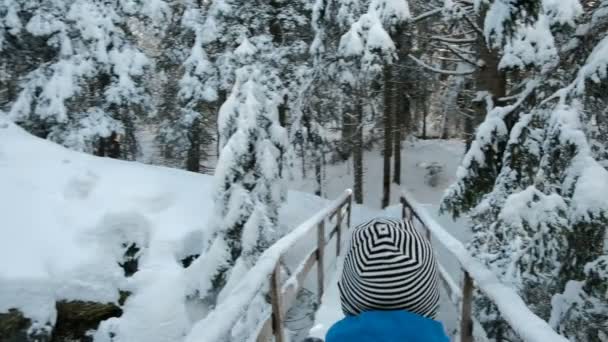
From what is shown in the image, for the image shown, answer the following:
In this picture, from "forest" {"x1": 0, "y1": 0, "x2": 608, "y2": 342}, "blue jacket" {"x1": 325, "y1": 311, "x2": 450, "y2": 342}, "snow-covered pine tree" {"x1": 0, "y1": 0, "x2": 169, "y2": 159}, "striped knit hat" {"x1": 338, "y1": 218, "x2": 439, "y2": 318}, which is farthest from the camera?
"snow-covered pine tree" {"x1": 0, "y1": 0, "x2": 169, "y2": 159}

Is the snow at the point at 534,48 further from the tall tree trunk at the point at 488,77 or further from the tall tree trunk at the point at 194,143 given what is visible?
the tall tree trunk at the point at 194,143

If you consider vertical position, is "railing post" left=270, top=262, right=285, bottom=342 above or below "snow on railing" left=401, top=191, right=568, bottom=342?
below

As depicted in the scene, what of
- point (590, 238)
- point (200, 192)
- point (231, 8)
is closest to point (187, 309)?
point (200, 192)

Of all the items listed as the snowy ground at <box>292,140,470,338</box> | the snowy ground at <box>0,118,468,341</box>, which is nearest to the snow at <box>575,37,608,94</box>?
the snowy ground at <box>0,118,468,341</box>

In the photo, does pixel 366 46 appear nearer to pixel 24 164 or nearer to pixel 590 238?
pixel 590 238

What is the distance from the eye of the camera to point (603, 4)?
17.7 ft

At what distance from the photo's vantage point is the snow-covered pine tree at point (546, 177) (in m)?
4.66

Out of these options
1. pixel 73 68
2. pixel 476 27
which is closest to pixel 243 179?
pixel 476 27

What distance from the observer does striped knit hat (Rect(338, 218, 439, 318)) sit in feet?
6.19

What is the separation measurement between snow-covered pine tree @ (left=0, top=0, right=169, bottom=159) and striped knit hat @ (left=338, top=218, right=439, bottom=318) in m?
13.8

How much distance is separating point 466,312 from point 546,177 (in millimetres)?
2279

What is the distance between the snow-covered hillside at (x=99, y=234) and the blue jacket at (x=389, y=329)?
8161 millimetres

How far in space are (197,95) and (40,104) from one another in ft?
14.8

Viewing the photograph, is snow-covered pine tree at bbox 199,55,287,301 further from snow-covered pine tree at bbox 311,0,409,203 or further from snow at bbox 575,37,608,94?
snow at bbox 575,37,608,94
